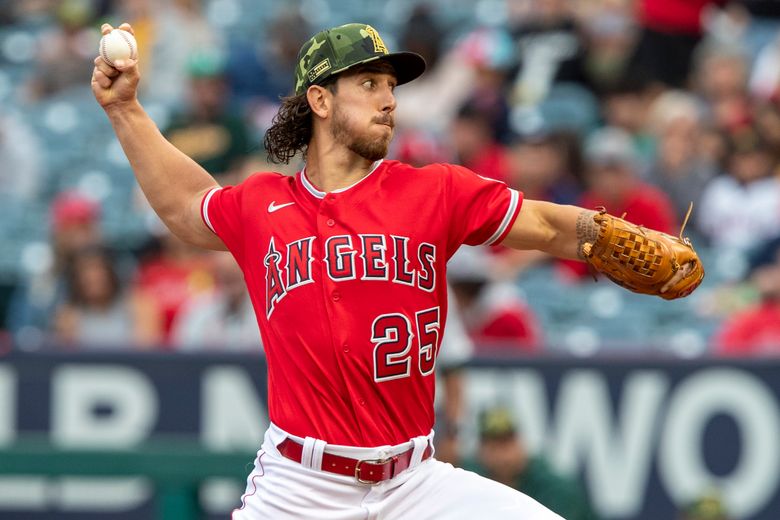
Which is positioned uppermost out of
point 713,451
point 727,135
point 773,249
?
point 727,135

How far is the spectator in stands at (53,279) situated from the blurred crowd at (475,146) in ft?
0.07

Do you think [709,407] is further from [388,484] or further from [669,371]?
[388,484]

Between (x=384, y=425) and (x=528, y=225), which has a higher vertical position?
(x=528, y=225)

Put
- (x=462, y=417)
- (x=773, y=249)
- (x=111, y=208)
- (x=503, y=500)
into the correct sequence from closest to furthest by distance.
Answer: (x=503, y=500) < (x=462, y=417) < (x=773, y=249) < (x=111, y=208)

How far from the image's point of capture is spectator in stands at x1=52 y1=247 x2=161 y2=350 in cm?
851

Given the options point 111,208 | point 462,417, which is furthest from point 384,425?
point 111,208

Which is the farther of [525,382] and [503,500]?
[525,382]

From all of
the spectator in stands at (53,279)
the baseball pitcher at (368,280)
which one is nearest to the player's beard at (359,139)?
the baseball pitcher at (368,280)

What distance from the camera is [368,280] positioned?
417 centimetres

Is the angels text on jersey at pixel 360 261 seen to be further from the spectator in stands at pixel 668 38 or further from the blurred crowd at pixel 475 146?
the spectator in stands at pixel 668 38

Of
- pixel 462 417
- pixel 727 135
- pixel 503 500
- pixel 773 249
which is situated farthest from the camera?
pixel 727 135

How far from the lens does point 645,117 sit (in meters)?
9.80

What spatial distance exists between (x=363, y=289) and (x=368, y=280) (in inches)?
1.2

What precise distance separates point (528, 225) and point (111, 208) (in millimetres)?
6631
